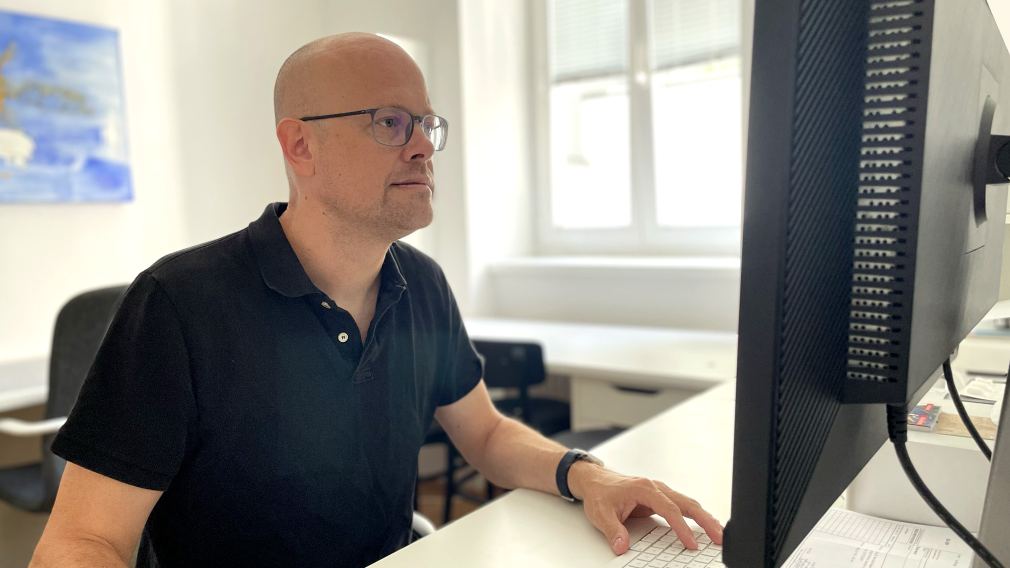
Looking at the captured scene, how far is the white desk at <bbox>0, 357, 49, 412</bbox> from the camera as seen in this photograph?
212cm

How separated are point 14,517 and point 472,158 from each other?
7.33 feet

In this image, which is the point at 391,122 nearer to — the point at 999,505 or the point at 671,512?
the point at 671,512

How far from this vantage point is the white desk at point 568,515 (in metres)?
0.88

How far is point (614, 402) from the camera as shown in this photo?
7.93 ft

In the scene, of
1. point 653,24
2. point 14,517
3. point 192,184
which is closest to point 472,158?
point 653,24

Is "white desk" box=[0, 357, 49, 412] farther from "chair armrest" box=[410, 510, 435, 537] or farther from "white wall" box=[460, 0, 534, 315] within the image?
"white wall" box=[460, 0, 534, 315]

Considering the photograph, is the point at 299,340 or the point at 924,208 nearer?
the point at 924,208

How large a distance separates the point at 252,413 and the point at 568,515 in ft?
1.41

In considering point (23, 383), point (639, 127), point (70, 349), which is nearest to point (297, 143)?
point (70, 349)

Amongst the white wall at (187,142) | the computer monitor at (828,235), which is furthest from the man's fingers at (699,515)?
the white wall at (187,142)

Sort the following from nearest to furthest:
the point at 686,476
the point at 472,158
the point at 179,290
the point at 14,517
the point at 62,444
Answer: the point at 62,444, the point at 179,290, the point at 686,476, the point at 14,517, the point at 472,158

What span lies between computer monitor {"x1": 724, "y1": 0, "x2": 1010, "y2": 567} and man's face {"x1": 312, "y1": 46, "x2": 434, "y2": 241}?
76 cm

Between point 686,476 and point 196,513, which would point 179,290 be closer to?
point 196,513

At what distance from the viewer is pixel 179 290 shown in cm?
100
